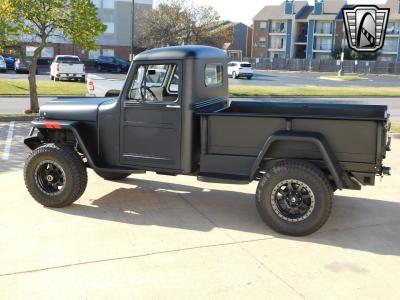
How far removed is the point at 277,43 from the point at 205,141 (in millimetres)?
78390

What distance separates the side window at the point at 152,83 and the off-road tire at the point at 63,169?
3.51ft

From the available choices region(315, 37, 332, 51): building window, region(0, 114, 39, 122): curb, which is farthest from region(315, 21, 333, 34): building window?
region(0, 114, 39, 122): curb

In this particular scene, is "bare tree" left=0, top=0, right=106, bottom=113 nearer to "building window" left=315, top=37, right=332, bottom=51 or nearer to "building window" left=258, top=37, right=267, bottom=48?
"building window" left=315, top=37, right=332, bottom=51

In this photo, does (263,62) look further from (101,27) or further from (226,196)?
(226,196)

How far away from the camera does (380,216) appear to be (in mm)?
6211

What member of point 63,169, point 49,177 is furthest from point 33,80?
point 63,169

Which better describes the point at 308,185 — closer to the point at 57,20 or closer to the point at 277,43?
the point at 57,20

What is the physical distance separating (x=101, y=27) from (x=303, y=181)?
1113 centimetres

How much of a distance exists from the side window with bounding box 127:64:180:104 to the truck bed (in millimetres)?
598

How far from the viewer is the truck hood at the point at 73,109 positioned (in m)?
6.25

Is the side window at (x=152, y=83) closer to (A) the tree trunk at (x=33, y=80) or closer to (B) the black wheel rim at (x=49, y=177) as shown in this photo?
(B) the black wheel rim at (x=49, y=177)

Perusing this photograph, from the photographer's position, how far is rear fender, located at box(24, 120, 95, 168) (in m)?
6.11

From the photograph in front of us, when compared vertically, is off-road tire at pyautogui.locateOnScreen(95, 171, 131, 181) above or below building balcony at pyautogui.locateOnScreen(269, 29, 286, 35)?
below

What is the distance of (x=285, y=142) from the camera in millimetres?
5406
